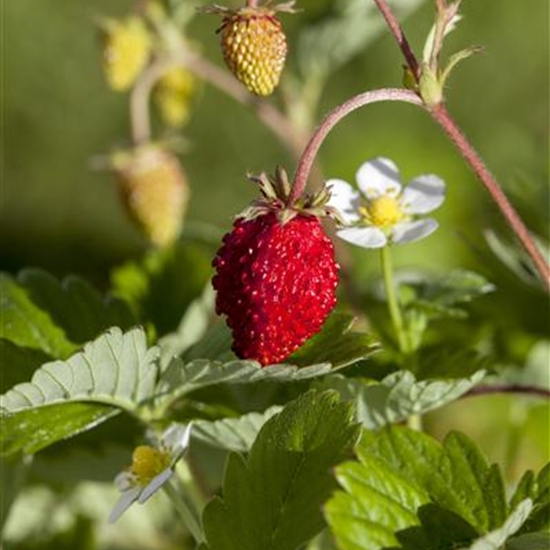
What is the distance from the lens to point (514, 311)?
122 cm

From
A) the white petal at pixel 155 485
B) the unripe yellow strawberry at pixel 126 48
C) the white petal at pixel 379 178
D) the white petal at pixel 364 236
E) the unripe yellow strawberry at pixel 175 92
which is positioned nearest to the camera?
the white petal at pixel 155 485

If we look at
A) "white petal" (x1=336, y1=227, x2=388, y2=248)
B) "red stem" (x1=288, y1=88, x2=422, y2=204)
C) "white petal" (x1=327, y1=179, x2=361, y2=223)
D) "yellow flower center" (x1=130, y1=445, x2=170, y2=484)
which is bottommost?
"yellow flower center" (x1=130, y1=445, x2=170, y2=484)

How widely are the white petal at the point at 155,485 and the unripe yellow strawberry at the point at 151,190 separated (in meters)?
0.58

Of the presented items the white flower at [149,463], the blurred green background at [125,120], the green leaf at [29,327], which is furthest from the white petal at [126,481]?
the blurred green background at [125,120]

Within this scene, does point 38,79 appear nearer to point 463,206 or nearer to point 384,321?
point 463,206

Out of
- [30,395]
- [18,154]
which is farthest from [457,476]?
[18,154]

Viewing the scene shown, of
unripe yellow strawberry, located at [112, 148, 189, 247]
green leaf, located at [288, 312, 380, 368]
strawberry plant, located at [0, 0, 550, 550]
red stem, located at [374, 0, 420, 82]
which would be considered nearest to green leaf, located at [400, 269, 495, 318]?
strawberry plant, located at [0, 0, 550, 550]

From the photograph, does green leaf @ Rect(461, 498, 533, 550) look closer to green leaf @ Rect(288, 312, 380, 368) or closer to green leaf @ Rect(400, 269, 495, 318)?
green leaf @ Rect(288, 312, 380, 368)

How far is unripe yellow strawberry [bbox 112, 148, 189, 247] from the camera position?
1379 mm

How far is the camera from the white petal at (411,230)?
926 millimetres

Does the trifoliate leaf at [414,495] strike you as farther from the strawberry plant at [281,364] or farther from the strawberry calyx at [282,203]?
the strawberry calyx at [282,203]

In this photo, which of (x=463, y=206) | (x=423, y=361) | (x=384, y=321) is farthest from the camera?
(x=463, y=206)

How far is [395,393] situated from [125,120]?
8.70 feet

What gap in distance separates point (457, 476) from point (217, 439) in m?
0.16
